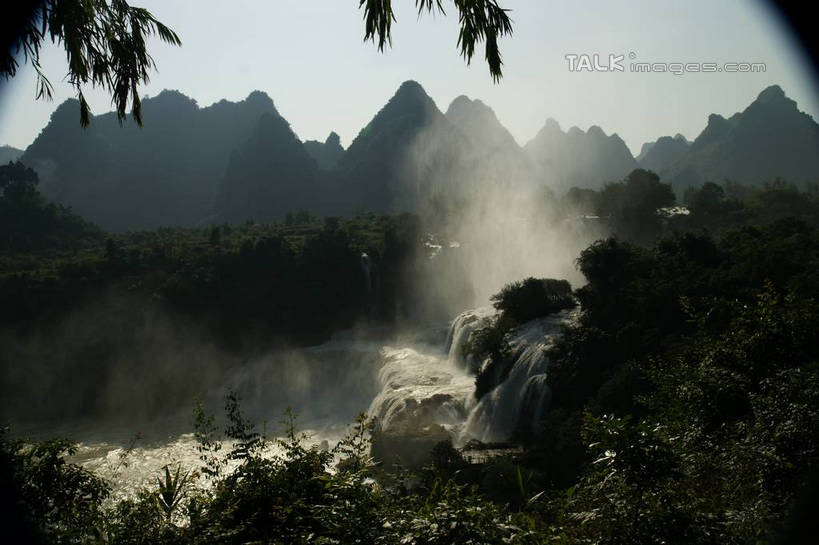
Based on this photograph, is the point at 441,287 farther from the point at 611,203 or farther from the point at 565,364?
the point at 565,364

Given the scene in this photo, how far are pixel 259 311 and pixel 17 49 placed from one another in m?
39.8

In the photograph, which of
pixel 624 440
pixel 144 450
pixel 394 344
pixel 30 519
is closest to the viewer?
pixel 624 440

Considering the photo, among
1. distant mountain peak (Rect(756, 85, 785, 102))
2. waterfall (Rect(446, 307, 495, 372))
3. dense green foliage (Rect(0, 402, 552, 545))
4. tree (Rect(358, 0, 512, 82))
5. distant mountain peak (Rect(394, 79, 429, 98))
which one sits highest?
distant mountain peak (Rect(394, 79, 429, 98))

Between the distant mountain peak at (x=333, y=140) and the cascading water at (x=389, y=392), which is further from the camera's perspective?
the distant mountain peak at (x=333, y=140)

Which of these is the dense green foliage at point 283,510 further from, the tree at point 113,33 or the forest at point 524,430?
the tree at point 113,33

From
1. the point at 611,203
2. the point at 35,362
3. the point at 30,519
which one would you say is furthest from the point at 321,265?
the point at 30,519

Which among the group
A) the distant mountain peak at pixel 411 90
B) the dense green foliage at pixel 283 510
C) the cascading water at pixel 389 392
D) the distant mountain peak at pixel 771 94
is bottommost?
the cascading water at pixel 389 392

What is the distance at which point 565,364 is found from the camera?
1817cm

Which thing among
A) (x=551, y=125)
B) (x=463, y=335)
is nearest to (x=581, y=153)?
(x=551, y=125)

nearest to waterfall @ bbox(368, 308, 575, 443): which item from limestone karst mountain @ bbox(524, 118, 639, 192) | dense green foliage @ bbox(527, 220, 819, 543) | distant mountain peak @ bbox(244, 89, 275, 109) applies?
dense green foliage @ bbox(527, 220, 819, 543)

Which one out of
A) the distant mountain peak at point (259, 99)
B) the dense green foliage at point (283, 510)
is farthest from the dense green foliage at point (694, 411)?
the distant mountain peak at point (259, 99)

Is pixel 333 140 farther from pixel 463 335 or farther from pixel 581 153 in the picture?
pixel 463 335

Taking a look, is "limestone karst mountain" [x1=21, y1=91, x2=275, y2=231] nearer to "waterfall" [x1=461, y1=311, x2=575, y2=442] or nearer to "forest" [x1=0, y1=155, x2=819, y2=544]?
"forest" [x1=0, y1=155, x2=819, y2=544]

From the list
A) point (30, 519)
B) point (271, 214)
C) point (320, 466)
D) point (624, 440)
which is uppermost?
point (271, 214)
